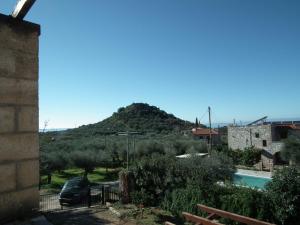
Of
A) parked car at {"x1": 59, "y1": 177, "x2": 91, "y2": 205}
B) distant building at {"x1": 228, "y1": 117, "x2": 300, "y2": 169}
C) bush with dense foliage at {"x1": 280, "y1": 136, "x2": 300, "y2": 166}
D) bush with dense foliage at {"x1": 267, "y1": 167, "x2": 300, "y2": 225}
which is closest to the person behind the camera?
bush with dense foliage at {"x1": 267, "y1": 167, "x2": 300, "y2": 225}

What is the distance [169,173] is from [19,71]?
14.0m

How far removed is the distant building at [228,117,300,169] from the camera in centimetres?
3806

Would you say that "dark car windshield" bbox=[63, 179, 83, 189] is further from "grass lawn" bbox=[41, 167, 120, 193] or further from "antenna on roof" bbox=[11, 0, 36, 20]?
"antenna on roof" bbox=[11, 0, 36, 20]

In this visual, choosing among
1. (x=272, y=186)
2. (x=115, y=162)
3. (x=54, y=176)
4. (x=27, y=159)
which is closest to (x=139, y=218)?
(x=272, y=186)

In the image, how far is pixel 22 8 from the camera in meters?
2.38

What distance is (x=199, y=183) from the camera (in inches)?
571

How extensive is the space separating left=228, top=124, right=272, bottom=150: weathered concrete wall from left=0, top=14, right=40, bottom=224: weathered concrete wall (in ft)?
131

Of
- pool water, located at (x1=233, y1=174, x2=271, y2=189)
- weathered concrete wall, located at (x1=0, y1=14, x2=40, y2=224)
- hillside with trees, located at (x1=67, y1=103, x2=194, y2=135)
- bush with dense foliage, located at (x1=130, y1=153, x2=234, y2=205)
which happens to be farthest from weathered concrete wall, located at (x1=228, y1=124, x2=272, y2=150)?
weathered concrete wall, located at (x1=0, y1=14, x2=40, y2=224)

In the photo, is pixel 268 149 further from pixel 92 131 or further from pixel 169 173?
pixel 92 131

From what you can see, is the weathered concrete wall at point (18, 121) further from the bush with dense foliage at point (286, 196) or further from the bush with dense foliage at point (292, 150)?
the bush with dense foliage at point (292, 150)

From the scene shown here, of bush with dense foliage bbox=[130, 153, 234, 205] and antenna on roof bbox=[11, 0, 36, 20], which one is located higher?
antenna on roof bbox=[11, 0, 36, 20]

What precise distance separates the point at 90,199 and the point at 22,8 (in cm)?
1504

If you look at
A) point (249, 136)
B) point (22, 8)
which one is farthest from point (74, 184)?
point (249, 136)

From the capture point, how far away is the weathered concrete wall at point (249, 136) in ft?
133
